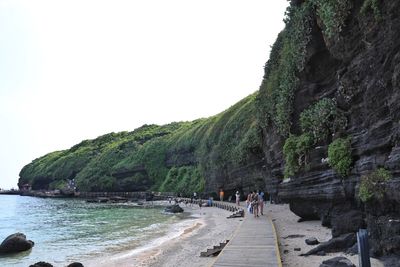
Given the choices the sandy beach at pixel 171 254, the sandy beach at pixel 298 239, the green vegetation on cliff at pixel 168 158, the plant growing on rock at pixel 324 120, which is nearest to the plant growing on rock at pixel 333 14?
the plant growing on rock at pixel 324 120

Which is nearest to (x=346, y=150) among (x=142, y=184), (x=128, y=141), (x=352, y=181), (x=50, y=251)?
(x=352, y=181)

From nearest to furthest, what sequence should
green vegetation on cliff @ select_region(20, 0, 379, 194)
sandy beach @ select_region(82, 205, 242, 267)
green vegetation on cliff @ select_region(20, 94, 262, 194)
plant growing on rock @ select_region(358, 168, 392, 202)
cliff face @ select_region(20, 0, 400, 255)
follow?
plant growing on rock @ select_region(358, 168, 392, 202) < cliff face @ select_region(20, 0, 400, 255) < green vegetation on cliff @ select_region(20, 0, 379, 194) < sandy beach @ select_region(82, 205, 242, 267) < green vegetation on cliff @ select_region(20, 94, 262, 194)

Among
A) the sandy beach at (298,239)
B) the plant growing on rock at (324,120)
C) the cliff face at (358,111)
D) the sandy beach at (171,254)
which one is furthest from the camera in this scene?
the sandy beach at (171,254)

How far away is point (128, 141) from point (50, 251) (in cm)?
10245

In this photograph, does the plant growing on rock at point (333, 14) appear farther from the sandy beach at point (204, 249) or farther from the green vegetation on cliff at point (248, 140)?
the sandy beach at point (204, 249)

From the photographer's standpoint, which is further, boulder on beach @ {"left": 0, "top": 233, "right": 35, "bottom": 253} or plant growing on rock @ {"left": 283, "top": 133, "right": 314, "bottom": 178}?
boulder on beach @ {"left": 0, "top": 233, "right": 35, "bottom": 253}

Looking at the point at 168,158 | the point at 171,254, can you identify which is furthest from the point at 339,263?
the point at 168,158

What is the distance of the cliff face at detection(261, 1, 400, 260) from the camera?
11766 millimetres

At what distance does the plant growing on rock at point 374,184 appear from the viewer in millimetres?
11959

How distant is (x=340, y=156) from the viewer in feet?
51.2

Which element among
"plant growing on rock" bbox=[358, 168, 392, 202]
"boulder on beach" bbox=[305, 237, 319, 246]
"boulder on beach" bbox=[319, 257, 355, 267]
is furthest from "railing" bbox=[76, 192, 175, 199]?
"boulder on beach" bbox=[319, 257, 355, 267]

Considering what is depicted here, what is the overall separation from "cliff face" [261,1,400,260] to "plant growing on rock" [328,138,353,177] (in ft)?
0.75

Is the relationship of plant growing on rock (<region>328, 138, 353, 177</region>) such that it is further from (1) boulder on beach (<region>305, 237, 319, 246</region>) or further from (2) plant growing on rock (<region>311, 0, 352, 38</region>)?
(2) plant growing on rock (<region>311, 0, 352, 38</region>)

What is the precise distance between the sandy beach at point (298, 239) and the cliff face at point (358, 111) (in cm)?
75
